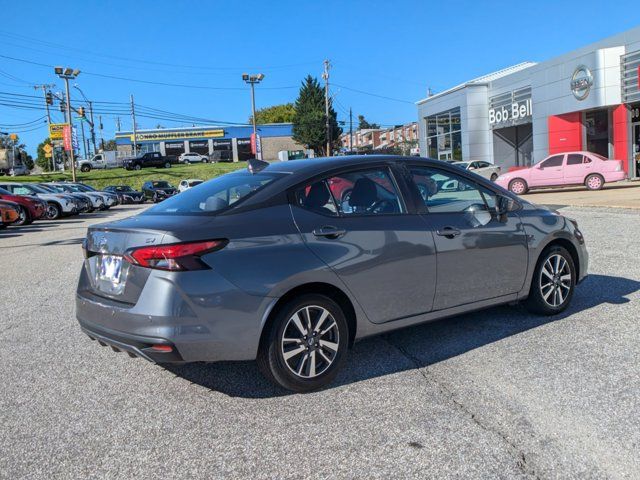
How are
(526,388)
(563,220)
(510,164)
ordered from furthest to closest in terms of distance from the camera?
(510,164), (563,220), (526,388)

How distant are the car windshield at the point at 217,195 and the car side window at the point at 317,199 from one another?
27 centimetres

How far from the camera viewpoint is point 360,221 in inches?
161

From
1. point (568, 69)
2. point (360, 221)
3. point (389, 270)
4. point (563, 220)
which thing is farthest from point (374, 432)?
point (568, 69)

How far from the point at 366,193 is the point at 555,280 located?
2.25 meters

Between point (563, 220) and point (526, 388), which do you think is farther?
point (563, 220)

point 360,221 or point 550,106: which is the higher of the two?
point 550,106

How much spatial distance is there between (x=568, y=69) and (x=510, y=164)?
947cm

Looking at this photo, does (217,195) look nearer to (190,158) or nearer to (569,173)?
(569,173)

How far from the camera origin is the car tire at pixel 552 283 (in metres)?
5.25

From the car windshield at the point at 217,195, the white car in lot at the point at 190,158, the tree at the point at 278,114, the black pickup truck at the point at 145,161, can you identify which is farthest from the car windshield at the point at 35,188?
the tree at the point at 278,114

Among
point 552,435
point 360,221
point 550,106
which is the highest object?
point 550,106

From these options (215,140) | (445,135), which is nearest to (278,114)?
(215,140)

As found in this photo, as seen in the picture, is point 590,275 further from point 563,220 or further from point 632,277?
point 563,220

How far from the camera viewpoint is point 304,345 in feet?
12.5
